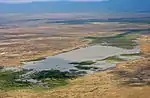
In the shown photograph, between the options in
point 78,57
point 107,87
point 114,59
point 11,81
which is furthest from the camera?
point 78,57

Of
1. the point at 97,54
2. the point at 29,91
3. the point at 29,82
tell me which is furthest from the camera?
the point at 97,54

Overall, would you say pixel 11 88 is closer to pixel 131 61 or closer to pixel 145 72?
pixel 145 72

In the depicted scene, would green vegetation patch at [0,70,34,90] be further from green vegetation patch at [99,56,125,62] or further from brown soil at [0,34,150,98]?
green vegetation patch at [99,56,125,62]

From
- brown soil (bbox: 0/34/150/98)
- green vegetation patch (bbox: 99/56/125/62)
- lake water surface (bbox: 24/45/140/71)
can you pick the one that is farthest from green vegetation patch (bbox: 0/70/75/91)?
green vegetation patch (bbox: 99/56/125/62)

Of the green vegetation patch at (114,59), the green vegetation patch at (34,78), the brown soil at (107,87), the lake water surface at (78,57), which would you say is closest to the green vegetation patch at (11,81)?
the green vegetation patch at (34,78)

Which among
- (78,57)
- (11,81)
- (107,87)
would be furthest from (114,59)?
(11,81)

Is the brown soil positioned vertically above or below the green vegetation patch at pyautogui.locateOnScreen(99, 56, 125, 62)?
above

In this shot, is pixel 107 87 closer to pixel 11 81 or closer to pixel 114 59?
pixel 11 81

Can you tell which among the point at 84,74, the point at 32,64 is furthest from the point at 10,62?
the point at 84,74

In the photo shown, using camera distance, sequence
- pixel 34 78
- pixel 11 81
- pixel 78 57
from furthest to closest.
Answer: pixel 78 57 < pixel 34 78 < pixel 11 81

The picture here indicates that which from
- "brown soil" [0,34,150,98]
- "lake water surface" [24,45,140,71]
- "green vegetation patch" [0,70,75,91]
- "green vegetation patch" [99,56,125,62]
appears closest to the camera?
"brown soil" [0,34,150,98]

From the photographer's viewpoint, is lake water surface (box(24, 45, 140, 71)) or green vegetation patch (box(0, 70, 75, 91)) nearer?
green vegetation patch (box(0, 70, 75, 91))
